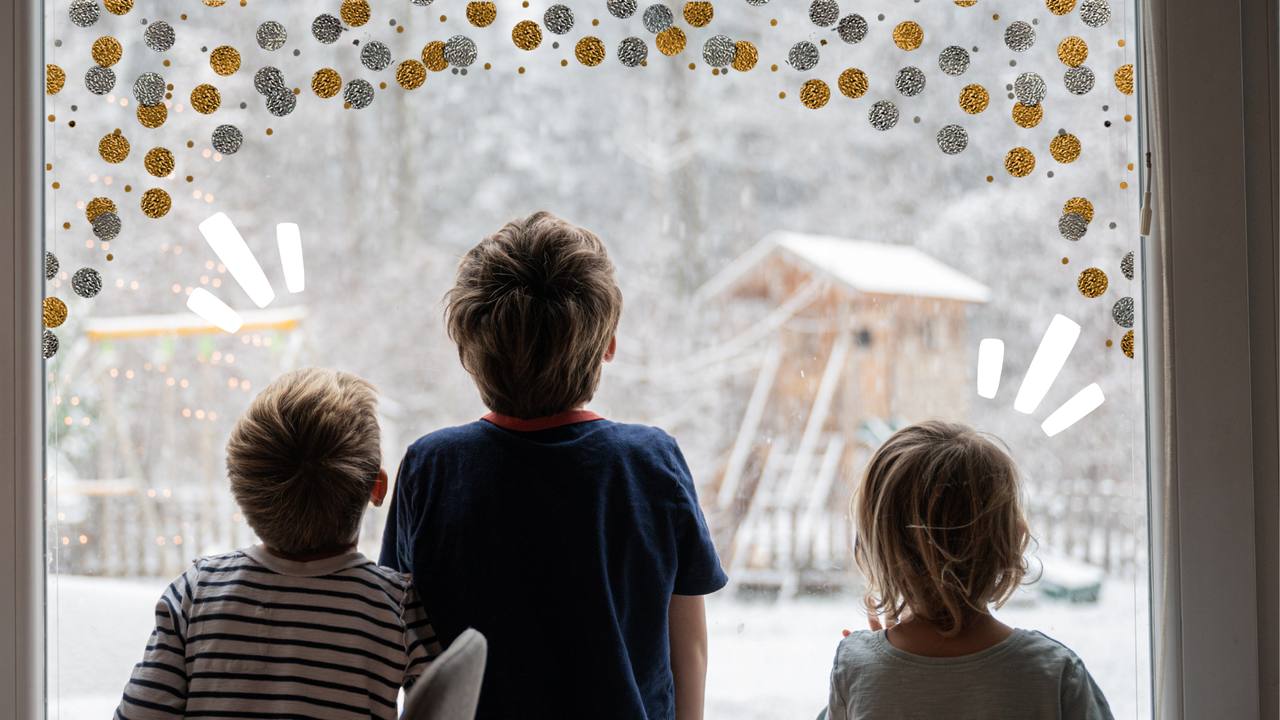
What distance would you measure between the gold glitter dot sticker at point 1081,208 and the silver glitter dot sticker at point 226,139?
3.77ft

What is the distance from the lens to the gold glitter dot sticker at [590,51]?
123 cm

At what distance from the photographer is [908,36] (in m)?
1.21

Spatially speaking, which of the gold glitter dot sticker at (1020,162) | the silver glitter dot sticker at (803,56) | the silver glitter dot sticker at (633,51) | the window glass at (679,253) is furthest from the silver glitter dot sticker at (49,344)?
the gold glitter dot sticker at (1020,162)

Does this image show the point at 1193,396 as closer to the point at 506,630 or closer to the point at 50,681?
the point at 506,630

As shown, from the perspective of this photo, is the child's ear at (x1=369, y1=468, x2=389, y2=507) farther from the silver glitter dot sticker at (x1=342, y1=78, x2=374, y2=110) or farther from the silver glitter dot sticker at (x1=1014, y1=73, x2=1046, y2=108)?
the silver glitter dot sticker at (x1=1014, y1=73, x2=1046, y2=108)

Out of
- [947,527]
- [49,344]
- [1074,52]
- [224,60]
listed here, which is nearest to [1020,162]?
[1074,52]

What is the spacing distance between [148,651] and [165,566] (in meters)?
0.31

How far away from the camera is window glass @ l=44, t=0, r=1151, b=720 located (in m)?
1.21

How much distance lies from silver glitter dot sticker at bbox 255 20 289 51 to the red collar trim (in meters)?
0.65

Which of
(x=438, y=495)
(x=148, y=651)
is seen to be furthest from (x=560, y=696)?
(x=148, y=651)

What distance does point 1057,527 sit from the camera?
1220 mm

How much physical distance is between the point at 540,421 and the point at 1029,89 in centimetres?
81

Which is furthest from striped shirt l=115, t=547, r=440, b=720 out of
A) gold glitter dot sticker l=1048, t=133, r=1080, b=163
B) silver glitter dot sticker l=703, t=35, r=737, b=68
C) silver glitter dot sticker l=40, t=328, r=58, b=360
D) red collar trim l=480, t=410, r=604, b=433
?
gold glitter dot sticker l=1048, t=133, r=1080, b=163

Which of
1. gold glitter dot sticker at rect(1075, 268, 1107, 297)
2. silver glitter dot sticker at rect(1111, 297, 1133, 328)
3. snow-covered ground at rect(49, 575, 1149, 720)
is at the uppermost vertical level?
gold glitter dot sticker at rect(1075, 268, 1107, 297)
